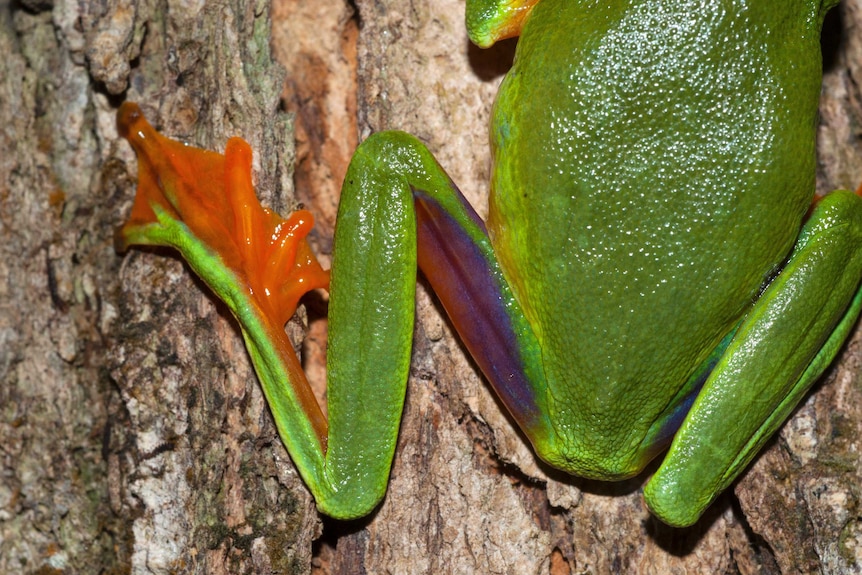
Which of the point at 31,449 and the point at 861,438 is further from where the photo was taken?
the point at 31,449

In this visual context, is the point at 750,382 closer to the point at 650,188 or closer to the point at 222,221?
the point at 650,188

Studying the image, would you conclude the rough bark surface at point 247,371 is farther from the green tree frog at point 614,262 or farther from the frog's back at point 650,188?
the frog's back at point 650,188

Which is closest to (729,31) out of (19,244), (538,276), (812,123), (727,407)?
(812,123)

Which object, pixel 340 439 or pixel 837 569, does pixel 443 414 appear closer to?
pixel 340 439

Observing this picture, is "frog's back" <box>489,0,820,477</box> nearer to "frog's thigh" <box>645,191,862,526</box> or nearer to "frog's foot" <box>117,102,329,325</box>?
"frog's thigh" <box>645,191,862,526</box>

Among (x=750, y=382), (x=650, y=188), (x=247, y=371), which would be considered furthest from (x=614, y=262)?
(x=247, y=371)

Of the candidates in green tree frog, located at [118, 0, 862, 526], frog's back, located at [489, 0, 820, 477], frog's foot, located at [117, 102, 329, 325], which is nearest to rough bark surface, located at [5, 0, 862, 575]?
frog's foot, located at [117, 102, 329, 325]
